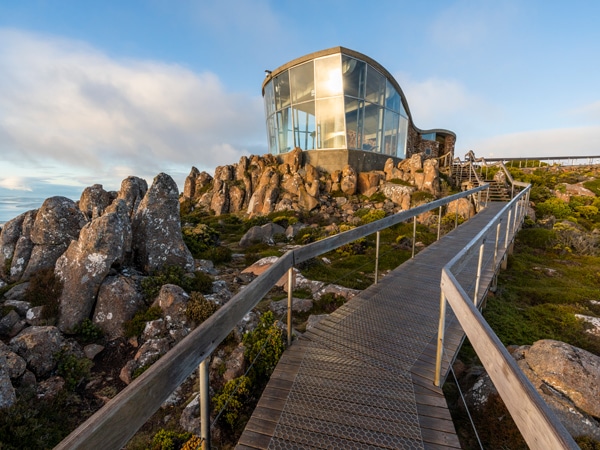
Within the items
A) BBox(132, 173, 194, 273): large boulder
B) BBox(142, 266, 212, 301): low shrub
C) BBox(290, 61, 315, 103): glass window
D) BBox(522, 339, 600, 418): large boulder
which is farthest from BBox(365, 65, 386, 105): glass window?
BBox(522, 339, 600, 418): large boulder

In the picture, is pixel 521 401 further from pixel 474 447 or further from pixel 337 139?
pixel 337 139

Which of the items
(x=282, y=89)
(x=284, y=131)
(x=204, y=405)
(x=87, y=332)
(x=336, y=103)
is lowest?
(x=87, y=332)

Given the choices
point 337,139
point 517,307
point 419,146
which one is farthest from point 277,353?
point 419,146

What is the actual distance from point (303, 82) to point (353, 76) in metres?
4.37

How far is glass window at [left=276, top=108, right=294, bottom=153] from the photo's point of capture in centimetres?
2666

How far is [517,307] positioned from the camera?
7.38 meters

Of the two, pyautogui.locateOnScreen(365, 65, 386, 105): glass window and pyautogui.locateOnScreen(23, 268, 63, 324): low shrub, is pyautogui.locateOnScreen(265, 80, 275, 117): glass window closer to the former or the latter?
pyautogui.locateOnScreen(365, 65, 386, 105): glass window

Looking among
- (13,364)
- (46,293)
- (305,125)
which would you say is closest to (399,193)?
(305,125)

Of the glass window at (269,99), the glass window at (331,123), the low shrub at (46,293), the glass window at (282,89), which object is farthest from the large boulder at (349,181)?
the low shrub at (46,293)

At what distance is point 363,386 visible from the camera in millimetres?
3043

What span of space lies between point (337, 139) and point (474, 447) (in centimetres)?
2296

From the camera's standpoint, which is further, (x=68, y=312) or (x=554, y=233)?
(x=554, y=233)

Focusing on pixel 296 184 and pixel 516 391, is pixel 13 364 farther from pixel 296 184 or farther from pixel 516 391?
pixel 296 184

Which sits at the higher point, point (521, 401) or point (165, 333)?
point (521, 401)
